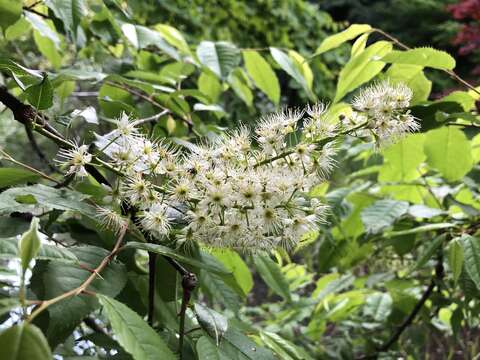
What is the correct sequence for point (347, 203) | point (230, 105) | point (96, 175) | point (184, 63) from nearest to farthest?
point (96, 175) → point (347, 203) → point (184, 63) → point (230, 105)

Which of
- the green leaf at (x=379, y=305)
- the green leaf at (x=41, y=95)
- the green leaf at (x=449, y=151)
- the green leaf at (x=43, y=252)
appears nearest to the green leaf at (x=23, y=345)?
the green leaf at (x=43, y=252)

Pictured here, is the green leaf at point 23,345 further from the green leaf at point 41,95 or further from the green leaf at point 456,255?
the green leaf at point 456,255

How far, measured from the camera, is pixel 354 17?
8.38 meters

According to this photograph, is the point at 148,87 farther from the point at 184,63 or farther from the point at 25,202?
the point at 25,202

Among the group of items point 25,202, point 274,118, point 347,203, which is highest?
point 274,118

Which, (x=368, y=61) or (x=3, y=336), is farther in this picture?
(x=368, y=61)

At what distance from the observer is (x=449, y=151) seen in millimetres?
938

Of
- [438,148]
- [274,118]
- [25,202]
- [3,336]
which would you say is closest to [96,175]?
[25,202]

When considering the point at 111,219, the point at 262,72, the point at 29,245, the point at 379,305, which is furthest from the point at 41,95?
the point at 379,305

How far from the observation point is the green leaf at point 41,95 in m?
0.64

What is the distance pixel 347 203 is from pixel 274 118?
20.0 inches

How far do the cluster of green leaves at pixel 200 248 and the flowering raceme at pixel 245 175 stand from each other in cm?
4

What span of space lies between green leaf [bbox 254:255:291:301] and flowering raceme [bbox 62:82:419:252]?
1.10 feet

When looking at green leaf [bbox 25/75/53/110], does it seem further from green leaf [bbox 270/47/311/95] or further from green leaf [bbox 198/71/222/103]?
green leaf [bbox 198/71/222/103]
